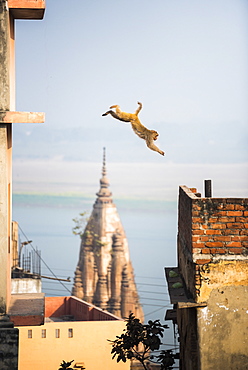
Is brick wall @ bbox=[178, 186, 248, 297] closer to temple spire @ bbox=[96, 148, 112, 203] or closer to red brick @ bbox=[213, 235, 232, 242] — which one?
red brick @ bbox=[213, 235, 232, 242]

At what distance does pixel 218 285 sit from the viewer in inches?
289

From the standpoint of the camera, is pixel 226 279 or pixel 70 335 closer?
pixel 226 279

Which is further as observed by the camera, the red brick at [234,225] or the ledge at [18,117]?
the ledge at [18,117]

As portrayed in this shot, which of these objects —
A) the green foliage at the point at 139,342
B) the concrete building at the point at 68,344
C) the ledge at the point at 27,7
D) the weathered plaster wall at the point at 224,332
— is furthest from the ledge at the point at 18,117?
the concrete building at the point at 68,344

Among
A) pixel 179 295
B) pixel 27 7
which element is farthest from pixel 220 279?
pixel 27 7

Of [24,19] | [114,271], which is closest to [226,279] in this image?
[24,19]

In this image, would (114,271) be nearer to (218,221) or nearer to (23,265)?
(23,265)

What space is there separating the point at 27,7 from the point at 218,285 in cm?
466

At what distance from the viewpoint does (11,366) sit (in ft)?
25.6

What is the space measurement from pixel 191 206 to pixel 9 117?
2.76m

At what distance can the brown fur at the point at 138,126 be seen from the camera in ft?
27.4

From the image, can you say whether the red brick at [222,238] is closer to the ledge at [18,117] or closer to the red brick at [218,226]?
the red brick at [218,226]

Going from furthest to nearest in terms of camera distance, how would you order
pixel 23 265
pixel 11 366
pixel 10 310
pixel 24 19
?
pixel 23 265 < pixel 24 19 < pixel 10 310 < pixel 11 366

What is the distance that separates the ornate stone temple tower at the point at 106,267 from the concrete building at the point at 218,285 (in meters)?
54.2
